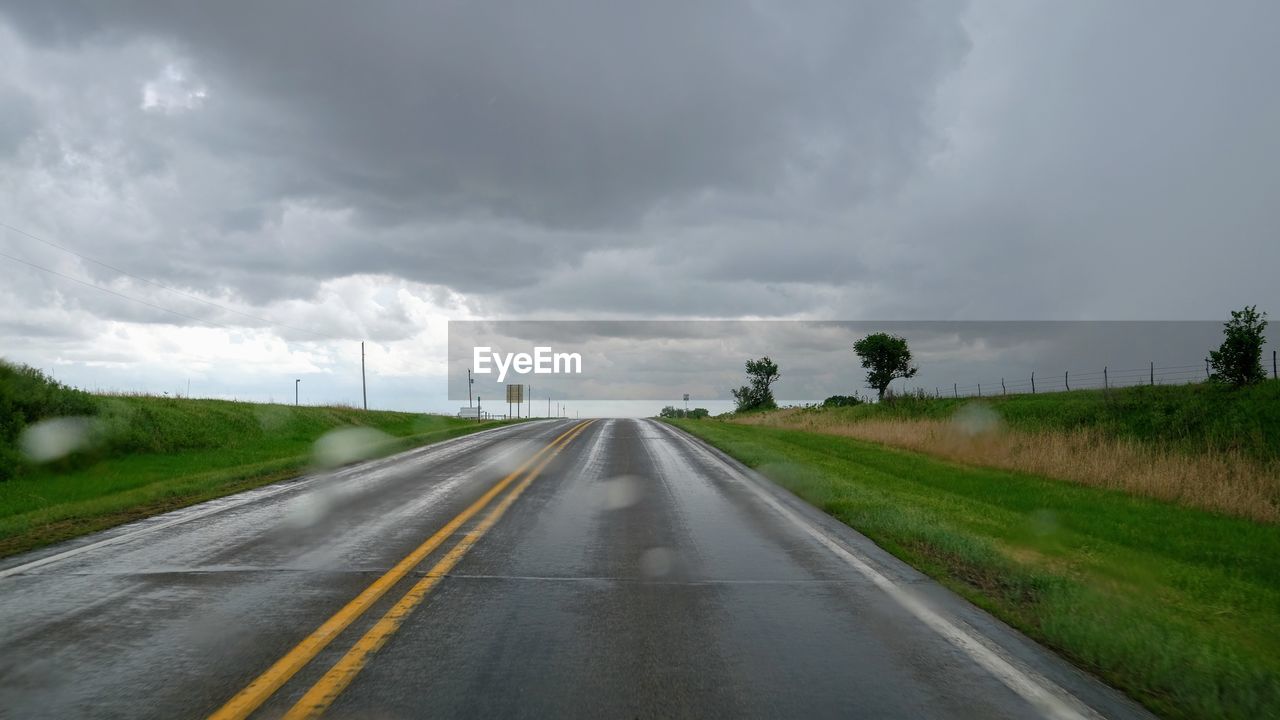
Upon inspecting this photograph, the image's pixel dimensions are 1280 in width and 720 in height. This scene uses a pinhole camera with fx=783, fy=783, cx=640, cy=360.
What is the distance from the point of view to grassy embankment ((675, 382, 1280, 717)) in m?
5.07

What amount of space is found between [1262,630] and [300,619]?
7.30 m

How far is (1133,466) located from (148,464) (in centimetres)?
2292

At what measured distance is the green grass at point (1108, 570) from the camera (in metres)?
4.86

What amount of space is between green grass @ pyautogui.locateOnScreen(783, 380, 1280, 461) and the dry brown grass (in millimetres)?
2864

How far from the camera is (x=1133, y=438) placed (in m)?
25.0

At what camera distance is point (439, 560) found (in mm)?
7621

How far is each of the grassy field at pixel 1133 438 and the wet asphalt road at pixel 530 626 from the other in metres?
9.49

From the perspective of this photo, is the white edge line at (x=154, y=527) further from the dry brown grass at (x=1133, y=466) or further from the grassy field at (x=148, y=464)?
the dry brown grass at (x=1133, y=466)

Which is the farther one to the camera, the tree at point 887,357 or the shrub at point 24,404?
the tree at point 887,357

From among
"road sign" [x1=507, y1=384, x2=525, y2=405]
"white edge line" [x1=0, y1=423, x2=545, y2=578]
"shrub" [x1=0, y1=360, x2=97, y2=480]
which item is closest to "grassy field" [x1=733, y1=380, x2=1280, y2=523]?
"white edge line" [x1=0, y1=423, x2=545, y2=578]

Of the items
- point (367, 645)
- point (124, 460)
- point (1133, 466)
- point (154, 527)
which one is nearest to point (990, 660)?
point (367, 645)

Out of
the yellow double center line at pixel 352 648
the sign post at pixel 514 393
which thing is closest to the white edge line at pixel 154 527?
the yellow double center line at pixel 352 648

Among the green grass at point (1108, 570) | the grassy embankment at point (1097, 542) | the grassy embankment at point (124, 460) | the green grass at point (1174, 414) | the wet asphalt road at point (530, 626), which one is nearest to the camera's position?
the wet asphalt road at point (530, 626)

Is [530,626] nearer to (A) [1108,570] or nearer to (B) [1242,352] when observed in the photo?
(A) [1108,570]
